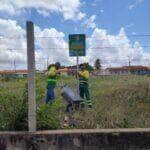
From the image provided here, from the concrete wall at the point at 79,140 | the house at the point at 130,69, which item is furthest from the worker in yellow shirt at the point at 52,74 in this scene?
the concrete wall at the point at 79,140

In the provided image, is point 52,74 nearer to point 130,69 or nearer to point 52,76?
point 52,76

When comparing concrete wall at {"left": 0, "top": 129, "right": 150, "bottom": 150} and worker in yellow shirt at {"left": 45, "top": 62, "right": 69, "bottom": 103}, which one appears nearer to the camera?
concrete wall at {"left": 0, "top": 129, "right": 150, "bottom": 150}

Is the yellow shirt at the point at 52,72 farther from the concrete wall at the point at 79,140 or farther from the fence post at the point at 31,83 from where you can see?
the concrete wall at the point at 79,140

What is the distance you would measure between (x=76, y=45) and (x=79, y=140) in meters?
4.54

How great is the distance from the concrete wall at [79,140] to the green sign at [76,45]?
13.3ft

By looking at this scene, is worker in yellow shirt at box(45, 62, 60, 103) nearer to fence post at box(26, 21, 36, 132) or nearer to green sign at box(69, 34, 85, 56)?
green sign at box(69, 34, 85, 56)

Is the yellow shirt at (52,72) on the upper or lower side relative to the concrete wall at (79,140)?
upper

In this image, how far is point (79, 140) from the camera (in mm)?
7855

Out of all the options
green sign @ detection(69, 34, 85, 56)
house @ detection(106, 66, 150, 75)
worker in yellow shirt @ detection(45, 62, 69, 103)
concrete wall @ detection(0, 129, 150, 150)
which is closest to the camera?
concrete wall @ detection(0, 129, 150, 150)

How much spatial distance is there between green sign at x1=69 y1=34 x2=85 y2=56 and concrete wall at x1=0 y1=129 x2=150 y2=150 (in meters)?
4.05

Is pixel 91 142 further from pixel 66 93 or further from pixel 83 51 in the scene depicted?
pixel 66 93

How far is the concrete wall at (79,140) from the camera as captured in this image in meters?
7.85

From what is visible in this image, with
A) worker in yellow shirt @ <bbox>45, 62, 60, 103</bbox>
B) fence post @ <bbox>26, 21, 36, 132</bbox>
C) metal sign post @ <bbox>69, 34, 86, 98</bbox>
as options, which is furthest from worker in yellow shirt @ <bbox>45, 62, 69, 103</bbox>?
fence post @ <bbox>26, 21, 36, 132</bbox>

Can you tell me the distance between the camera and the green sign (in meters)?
11.7
